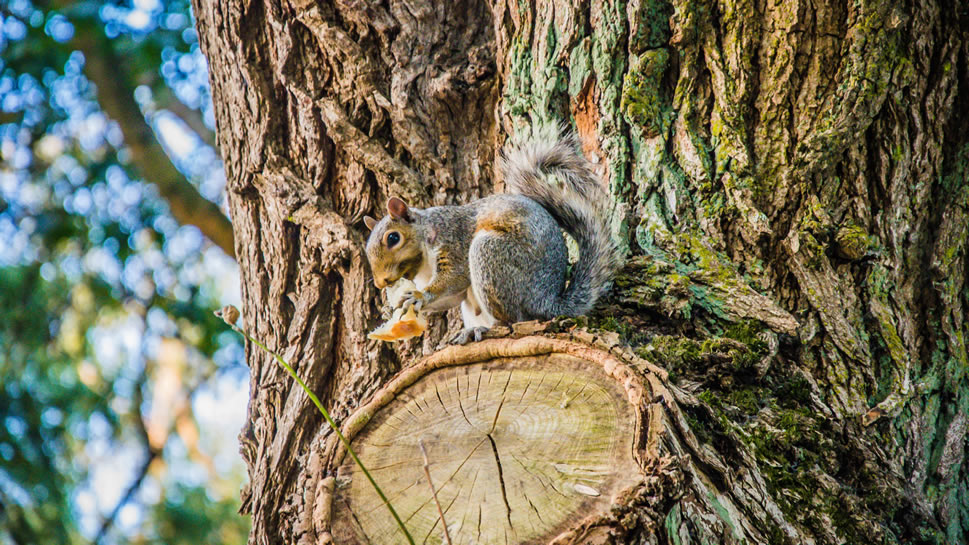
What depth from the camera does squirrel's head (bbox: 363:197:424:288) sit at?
73.7 inches

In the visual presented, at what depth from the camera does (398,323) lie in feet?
5.39

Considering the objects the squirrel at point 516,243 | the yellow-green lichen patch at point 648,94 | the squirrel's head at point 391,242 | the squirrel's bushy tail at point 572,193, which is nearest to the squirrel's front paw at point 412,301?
the squirrel at point 516,243

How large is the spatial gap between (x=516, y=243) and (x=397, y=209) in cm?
32

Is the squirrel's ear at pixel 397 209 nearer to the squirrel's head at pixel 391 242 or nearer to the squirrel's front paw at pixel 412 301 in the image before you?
the squirrel's head at pixel 391 242

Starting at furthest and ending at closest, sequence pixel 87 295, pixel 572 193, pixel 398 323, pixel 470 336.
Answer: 1. pixel 87 295
2. pixel 572 193
3. pixel 398 323
4. pixel 470 336

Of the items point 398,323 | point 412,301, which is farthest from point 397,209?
point 398,323

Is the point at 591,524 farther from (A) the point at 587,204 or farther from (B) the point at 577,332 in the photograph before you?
(A) the point at 587,204

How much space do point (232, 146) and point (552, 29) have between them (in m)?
0.92

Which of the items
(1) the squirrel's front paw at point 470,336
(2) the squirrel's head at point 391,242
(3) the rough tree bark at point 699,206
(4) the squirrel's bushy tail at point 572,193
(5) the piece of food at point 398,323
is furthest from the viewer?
(2) the squirrel's head at point 391,242

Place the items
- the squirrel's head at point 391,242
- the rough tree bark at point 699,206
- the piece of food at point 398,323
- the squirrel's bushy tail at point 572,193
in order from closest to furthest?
the rough tree bark at point 699,206
the piece of food at point 398,323
the squirrel's bushy tail at point 572,193
the squirrel's head at point 391,242

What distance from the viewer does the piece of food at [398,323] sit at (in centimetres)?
164

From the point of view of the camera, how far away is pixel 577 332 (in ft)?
4.52

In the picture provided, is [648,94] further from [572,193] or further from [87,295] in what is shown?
[87,295]

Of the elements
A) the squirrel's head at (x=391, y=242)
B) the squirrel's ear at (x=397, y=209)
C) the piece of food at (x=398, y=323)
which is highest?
the squirrel's ear at (x=397, y=209)
